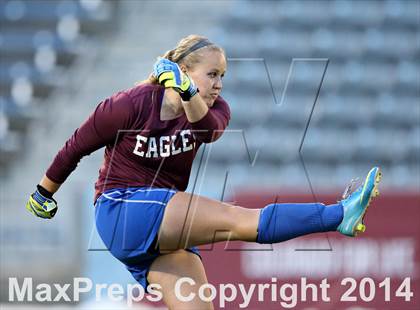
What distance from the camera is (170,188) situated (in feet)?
11.9

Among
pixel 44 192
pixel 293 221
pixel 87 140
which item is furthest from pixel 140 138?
pixel 293 221

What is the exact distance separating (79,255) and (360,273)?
2.06m

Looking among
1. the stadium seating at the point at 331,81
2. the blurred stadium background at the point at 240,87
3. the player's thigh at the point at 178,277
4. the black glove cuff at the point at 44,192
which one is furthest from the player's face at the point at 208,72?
the stadium seating at the point at 331,81

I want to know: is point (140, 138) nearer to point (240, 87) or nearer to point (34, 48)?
point (240, 87)

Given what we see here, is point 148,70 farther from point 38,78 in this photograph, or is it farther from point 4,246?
point 4,246

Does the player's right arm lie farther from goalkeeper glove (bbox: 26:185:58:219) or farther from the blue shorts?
the blue shorts

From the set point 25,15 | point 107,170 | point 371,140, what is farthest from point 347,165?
point 107,170

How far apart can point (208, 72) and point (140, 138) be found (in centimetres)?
35

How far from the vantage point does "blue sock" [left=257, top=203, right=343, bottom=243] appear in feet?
11.1

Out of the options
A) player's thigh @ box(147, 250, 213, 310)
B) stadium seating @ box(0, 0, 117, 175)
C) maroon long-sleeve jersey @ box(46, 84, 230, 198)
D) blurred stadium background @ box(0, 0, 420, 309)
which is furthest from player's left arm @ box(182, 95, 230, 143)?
stadium seating @ box(0, 0, 117, 175)

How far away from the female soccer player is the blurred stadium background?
144 inches

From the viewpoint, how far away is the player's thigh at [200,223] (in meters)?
3.38

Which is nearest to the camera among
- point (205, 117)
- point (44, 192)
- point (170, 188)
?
point (205, 117)

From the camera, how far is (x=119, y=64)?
1008 cm
